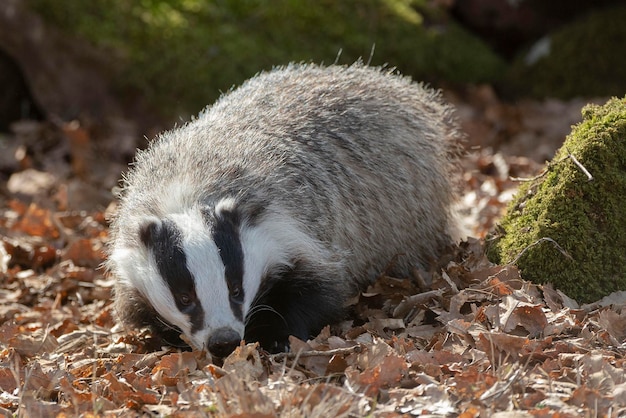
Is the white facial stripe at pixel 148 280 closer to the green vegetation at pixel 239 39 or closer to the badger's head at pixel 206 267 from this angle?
the badger's head at pixel 206 267

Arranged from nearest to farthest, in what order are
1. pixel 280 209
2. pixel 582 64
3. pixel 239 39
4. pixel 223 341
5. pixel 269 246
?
1. pixel 223 341
2. pixel 269 246
3. pixel 280 209
4. pixel 239 39
5. pixel 582 64

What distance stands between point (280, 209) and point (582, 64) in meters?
5.72

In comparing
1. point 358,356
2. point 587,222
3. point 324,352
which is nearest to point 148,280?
point 324,352

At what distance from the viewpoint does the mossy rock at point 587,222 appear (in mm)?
4156

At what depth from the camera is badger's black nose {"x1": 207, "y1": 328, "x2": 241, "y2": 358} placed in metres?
3.75

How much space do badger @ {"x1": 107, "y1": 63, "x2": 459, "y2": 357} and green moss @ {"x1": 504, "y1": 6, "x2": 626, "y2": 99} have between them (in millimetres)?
3897

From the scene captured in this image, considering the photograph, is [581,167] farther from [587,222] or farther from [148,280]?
[148,280]

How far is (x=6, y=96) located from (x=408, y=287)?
5603mm

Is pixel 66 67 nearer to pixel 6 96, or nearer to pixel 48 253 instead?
pixel 6 96

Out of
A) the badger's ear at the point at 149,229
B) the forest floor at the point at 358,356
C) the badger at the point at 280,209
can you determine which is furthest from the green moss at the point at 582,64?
the badger's ear at the point at 149,229

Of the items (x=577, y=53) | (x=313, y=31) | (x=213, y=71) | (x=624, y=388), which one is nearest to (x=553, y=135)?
(x=577, y=53)

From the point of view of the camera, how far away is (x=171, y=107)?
8195 millimetres

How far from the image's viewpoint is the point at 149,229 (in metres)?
3.98

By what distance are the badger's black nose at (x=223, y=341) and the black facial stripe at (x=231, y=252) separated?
0.34 feet
